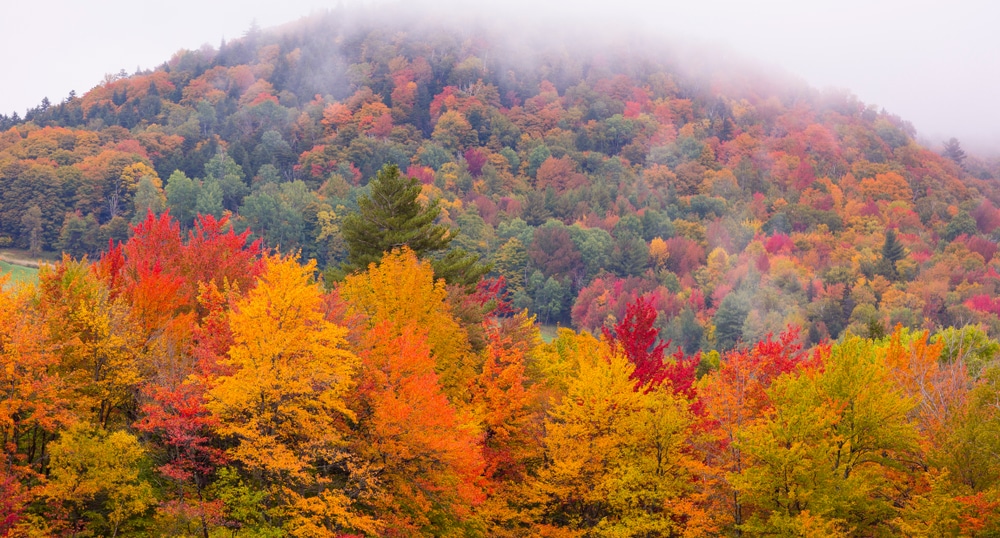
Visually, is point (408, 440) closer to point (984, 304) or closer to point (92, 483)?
point (92, 483)

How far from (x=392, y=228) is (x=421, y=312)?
46.4ft

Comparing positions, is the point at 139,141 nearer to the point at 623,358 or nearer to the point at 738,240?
the point at 738,240

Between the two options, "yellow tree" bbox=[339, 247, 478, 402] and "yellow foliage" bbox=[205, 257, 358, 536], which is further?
"yellow tree" bbox=[339, 247, 478, 402]

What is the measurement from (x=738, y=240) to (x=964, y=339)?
116 metres

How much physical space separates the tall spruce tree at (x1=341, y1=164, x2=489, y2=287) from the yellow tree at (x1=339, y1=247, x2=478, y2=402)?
33.0 feet

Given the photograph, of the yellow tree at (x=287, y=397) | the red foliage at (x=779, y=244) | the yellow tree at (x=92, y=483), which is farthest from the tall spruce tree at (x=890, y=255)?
the yellow tree at (x=92, y=483)

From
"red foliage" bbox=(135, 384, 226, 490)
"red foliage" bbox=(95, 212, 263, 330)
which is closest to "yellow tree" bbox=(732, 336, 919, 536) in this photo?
"red foliage" bbox=(135, 384, 226, 490)

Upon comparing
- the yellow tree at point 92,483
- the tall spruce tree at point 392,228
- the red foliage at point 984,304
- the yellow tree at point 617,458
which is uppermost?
the tall spruce tree at point 392,228

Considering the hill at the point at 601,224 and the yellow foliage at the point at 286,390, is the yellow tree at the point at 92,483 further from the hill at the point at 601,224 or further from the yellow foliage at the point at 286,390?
the hill at the point at 601,224

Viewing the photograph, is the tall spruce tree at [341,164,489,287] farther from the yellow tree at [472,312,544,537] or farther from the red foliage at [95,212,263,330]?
the yellow tree at [472,312,544,537]

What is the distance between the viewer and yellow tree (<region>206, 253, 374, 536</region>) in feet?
88.4

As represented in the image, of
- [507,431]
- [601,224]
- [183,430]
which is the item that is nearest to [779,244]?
[601,224]

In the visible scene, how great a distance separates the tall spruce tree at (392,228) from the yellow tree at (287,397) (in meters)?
19.9

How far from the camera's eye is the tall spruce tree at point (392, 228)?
1923 inches
